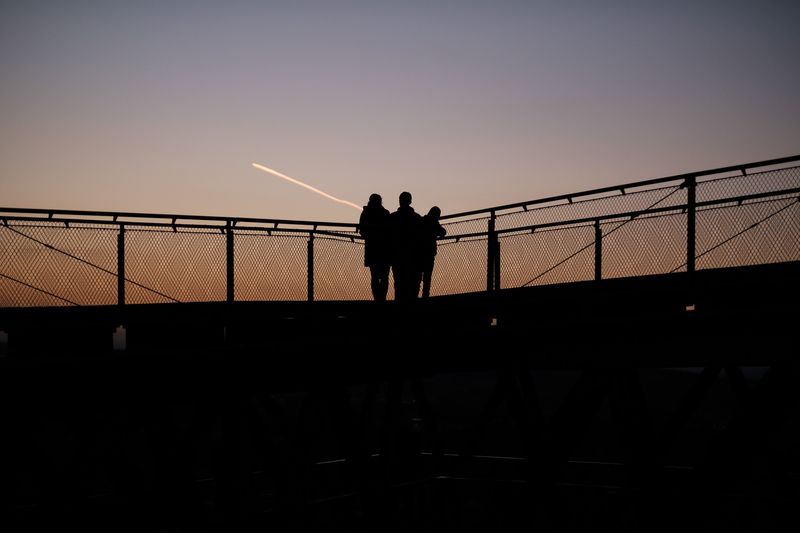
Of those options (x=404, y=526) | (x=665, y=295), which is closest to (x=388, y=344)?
(x=665, y=295)

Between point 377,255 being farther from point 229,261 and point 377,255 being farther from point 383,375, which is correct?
point 383,375

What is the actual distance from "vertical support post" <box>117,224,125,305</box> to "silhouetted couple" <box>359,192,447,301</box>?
13.7ft

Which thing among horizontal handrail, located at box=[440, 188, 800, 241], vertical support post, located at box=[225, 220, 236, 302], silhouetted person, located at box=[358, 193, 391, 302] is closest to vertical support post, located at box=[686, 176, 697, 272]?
horizontal handrail, located at box=[440, 188, 800, 241]

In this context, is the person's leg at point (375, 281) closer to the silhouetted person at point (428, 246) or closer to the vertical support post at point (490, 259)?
the silhouetted person at point (428, 246)

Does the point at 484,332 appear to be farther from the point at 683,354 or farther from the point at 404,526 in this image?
the point at 404,526

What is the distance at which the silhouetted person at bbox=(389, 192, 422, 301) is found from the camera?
16.9 meters

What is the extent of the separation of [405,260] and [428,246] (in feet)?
2.36

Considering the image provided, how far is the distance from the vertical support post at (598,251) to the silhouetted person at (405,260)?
3078mm

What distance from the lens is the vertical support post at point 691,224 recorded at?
44.1ft

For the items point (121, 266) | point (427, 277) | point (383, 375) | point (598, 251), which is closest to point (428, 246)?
point (427, 277)

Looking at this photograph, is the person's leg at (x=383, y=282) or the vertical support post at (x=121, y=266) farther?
the person's leg at (x=383, y=282)

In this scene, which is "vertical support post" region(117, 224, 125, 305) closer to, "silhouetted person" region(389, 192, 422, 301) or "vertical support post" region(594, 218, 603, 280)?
"silhouetted person" region(389, 192, 422, 301)

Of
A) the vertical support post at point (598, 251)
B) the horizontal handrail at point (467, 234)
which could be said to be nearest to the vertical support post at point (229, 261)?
the horizontal handrail at point (467, 234)

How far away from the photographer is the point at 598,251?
51.2ft
